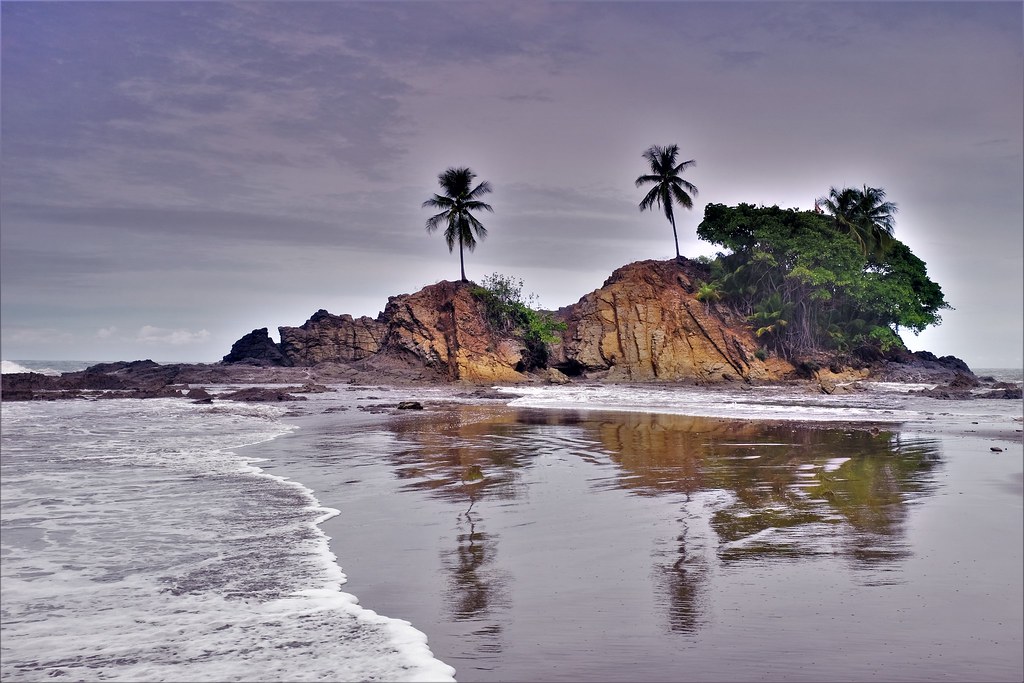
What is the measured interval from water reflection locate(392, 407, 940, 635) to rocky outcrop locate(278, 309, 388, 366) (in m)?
46.9

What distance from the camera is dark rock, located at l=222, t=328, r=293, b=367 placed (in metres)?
65.4

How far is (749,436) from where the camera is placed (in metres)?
16.5

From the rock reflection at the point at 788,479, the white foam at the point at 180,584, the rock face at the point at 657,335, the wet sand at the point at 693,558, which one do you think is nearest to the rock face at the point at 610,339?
the rock face at the point at 657,335

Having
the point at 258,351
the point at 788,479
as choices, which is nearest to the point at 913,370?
the point at 788,479

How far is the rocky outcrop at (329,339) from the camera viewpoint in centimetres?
6538

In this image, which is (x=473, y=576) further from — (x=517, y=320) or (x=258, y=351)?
(x=258, y=351)

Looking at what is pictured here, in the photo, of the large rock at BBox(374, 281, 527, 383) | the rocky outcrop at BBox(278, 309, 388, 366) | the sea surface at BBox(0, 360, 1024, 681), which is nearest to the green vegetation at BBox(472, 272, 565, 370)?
the large rock at BBox(374, 281, 527, 383)

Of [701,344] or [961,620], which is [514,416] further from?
[701,344]

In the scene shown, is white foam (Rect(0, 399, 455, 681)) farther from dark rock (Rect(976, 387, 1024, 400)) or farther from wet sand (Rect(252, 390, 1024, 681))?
dark rock (Rect(976, 387, 1024, 400))

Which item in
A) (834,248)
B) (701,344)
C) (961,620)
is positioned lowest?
(961,620)

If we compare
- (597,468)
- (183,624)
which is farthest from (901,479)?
(183,624)

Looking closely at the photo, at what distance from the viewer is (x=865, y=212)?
52000 millimetres

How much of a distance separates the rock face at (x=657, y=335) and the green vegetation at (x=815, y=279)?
153 centimetres

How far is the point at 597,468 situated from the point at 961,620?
726 cm
